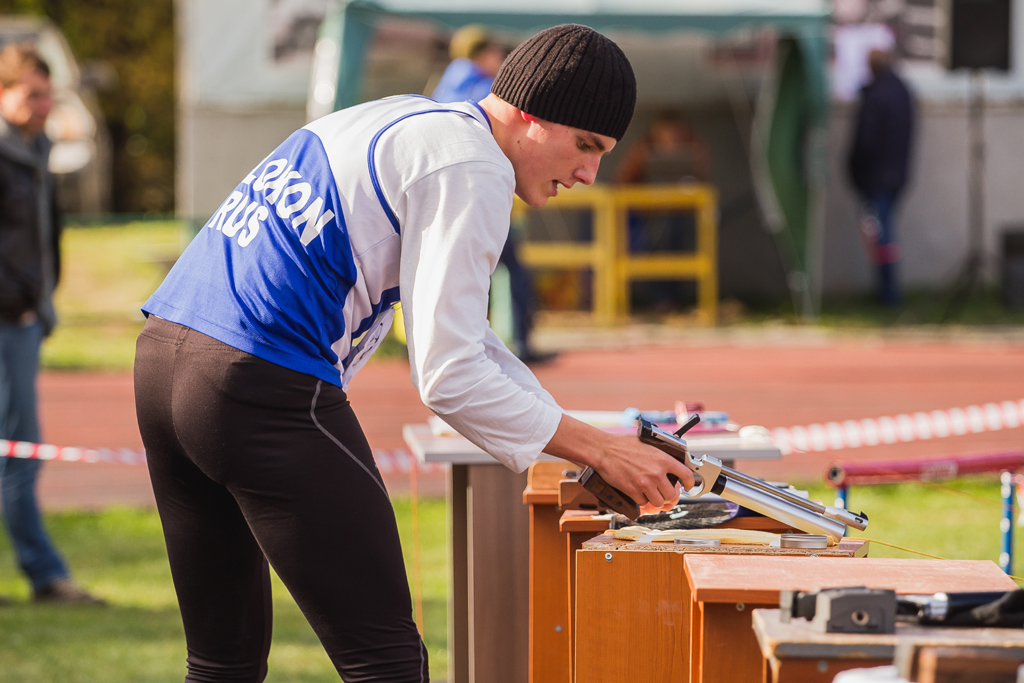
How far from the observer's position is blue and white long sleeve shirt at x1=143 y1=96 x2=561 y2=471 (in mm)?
1944

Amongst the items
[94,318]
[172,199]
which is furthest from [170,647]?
[172,199]

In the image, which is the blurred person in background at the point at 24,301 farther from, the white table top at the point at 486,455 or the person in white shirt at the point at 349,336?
the person in white shirt at the point at 349,336

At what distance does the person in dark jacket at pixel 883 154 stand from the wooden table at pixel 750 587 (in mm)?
10283

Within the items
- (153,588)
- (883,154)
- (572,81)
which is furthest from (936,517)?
(883,154)

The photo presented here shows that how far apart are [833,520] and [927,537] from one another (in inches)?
130

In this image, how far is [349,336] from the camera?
2094mm

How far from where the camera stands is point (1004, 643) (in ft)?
5.20

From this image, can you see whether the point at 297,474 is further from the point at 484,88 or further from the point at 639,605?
the point at 484,88

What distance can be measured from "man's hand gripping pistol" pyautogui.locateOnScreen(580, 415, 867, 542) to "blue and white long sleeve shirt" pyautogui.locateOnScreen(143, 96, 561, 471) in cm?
19

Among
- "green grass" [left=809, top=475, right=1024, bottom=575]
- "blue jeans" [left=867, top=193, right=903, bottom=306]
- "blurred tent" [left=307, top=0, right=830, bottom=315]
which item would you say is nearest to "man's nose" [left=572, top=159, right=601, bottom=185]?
"green grass" [left=809, top=475, right=1024, bottom=575]

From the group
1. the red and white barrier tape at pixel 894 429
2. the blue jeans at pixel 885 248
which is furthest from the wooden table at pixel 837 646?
the blue jeans at pixel 885 248

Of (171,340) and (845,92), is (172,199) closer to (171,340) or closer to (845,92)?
(845,92)

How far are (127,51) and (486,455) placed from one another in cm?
2479

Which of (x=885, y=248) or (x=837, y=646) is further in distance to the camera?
(x=885, y=248)
